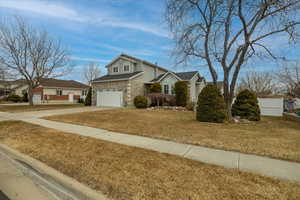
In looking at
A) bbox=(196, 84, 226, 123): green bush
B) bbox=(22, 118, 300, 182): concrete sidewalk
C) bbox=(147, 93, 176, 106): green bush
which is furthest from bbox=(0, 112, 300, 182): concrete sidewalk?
bbox=(147, 93, 176, 106): green bush

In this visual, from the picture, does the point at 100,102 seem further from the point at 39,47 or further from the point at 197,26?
the point at 197,26

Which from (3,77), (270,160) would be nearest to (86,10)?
Answer: (270,160)

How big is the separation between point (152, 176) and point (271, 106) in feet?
50.9

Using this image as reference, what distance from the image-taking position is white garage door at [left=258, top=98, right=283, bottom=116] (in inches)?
511

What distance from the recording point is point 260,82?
95.5 feet

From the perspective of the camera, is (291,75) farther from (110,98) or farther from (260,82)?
(110,98)

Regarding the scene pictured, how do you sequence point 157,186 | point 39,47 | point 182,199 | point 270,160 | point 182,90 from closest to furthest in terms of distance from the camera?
point 182,199, point 157,186, point 270,160, point 182,90, point 39,47

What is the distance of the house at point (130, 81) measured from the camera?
58.4 feet

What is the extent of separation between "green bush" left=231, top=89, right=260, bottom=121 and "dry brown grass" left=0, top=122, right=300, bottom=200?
29.4ft

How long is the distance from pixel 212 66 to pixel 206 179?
30.7ft

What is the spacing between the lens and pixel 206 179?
8.67 feet

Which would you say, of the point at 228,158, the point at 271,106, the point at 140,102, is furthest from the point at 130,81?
the point at 228,158

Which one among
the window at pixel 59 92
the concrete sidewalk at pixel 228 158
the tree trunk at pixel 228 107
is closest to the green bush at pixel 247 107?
the tree trunk at pixel 228 107

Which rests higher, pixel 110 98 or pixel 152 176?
pixel 110 98
